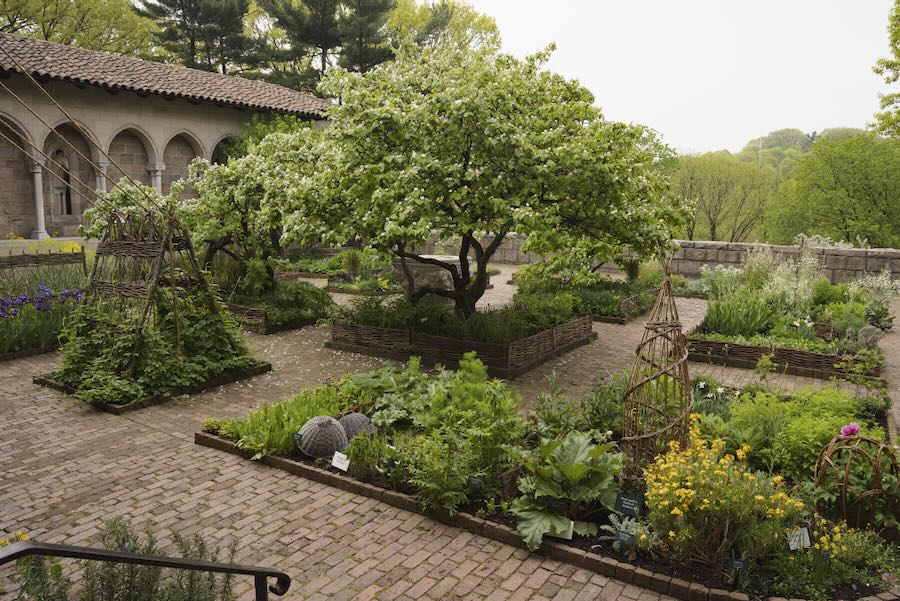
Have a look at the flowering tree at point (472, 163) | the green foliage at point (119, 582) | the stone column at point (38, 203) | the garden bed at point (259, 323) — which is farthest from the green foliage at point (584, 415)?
the stone column at point (38, 203)

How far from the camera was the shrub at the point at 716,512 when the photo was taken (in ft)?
13.6

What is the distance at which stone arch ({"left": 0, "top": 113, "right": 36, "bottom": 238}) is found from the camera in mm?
18453

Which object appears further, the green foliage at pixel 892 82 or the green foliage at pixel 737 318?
the green foliage at pixel 892 82

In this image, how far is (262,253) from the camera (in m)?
12.4

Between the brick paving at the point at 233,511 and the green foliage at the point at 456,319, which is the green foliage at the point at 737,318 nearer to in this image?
the green foliage at the point at 456,319

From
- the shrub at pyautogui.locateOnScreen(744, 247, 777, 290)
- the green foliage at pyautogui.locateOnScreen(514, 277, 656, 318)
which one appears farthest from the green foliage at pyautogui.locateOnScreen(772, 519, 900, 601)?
the shrub at pyautogui.locateOnScreen(744, 247, 777, 290)

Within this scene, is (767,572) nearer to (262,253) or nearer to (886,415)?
(886,415)

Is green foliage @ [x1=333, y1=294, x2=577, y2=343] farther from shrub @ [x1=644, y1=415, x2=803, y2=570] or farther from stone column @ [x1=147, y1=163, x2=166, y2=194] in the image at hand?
stone column @ [x1=147, y1=163, x2=166, y2=194]

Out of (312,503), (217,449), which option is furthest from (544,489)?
(217,449)

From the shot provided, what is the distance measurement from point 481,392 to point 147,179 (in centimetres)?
1905

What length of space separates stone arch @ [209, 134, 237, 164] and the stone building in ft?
0.19

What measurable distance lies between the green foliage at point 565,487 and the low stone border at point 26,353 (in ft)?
26.0

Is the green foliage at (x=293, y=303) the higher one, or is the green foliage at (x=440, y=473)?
the green foliage at (x=293, y=303)

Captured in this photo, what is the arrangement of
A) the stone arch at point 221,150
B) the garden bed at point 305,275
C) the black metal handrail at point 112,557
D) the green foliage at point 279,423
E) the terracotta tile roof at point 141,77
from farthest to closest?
1. the stone arch at point 221,150
2. the garden bed at point 305,275
3. the terracotta tile roof at point 141,77
4. the green foliage at point 279,423
5. the black metal handrail at point 112,557
